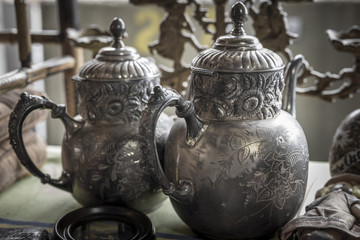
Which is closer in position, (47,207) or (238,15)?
(238,15)

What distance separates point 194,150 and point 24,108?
330mm

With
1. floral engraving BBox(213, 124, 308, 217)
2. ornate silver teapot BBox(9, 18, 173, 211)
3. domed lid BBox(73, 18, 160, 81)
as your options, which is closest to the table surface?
ornate silver teapot BBox(9, 18, 173, 211)

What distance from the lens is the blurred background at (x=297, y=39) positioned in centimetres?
231

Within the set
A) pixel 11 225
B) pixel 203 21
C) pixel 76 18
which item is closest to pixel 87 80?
pixel 11 225

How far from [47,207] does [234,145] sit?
480mm

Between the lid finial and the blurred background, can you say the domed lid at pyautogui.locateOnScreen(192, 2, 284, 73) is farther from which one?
the blurred background

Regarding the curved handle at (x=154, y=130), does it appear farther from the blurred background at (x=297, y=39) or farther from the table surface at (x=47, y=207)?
the blurred background at (x=297, y=39)

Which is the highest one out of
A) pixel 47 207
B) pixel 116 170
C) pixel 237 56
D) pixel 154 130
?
pixel 237 56

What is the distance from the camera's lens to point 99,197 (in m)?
0.86

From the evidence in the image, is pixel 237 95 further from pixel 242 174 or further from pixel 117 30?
pixel 117 30

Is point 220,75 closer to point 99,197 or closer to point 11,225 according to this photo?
point 99,197

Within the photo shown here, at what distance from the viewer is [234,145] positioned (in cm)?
72

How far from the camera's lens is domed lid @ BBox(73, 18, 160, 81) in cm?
84

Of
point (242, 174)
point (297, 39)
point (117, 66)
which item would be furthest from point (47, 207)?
point (297, 39)
